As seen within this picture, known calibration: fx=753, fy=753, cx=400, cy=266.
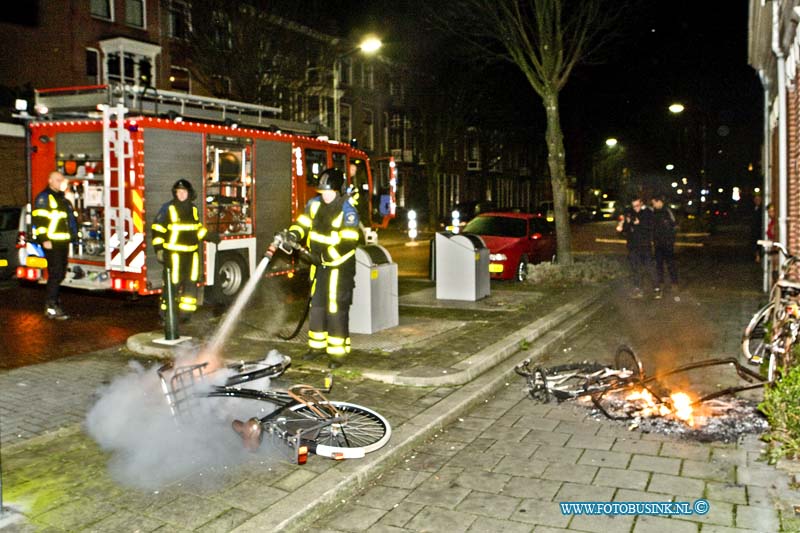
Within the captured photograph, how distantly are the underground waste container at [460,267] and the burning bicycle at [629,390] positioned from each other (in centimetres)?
451

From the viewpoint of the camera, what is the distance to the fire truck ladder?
34.2ft

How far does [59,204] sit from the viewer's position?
10195mm

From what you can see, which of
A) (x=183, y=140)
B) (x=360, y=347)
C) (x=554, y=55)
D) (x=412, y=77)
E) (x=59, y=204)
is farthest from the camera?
(x=412, y=77)

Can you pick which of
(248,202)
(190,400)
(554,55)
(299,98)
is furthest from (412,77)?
(190,400)

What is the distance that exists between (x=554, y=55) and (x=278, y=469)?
13.5 m

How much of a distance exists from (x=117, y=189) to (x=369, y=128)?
3742 cm

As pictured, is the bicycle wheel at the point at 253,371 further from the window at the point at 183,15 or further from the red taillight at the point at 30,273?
the window at the point at 183,15

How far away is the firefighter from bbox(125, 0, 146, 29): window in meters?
23.3

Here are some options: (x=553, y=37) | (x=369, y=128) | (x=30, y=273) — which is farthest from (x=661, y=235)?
(x=369, y=128)

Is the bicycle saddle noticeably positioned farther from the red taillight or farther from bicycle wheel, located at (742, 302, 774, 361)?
the red taillight

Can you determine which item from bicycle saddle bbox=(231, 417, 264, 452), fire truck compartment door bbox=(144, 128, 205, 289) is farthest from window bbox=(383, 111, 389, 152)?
bicycle saddle bbox=(231, 417, 264, 452)

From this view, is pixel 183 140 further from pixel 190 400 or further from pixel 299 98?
pixel 299 98

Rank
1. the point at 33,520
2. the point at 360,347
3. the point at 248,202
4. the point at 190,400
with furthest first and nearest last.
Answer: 1. the point at 248,202
2. the point at 360,347
3. the point at 190,400
4. the point at 33,520

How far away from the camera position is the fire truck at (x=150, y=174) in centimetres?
1052
